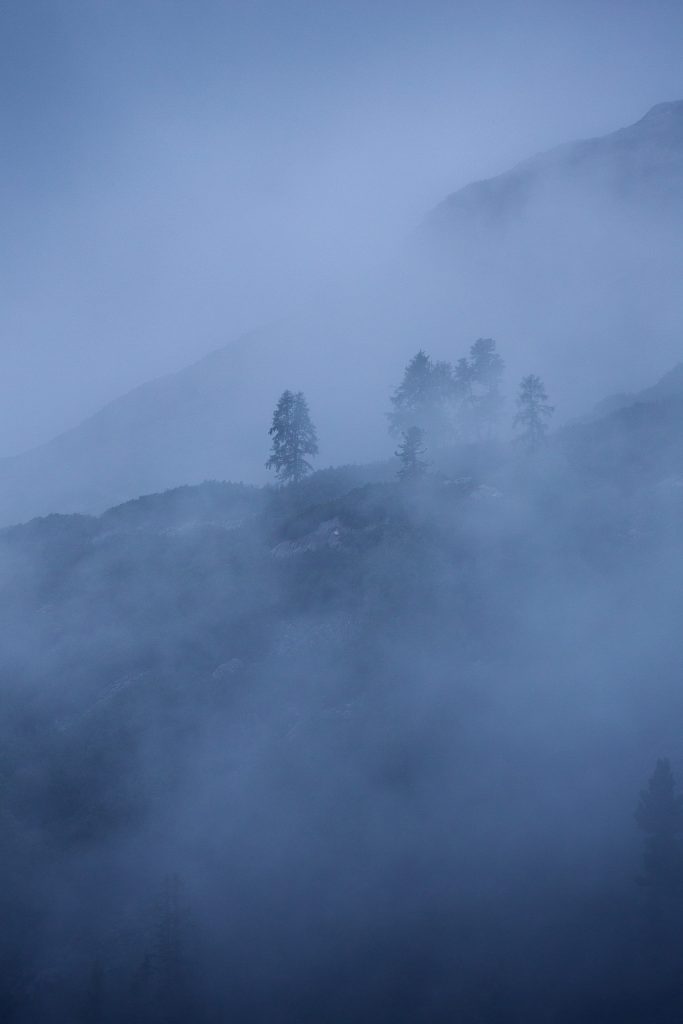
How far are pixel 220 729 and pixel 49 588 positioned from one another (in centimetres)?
2085

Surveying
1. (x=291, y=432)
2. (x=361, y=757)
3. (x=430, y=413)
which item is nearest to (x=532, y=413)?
(x=430, y=413)

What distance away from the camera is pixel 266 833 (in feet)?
86.0

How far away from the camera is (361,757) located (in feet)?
93.8

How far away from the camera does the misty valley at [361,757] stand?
66.7 ft

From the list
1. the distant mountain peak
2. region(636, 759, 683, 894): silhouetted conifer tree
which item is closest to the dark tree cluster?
region(636, 759, 683, 894): silhouetted conifer tree

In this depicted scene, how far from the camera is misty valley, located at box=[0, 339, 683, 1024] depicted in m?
20.3

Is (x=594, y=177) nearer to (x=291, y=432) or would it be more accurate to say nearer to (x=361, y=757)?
(x=291, y=432)

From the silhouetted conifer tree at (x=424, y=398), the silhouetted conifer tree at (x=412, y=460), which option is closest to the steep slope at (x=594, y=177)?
the silhouetted conifer tree at (x=424, y=398)

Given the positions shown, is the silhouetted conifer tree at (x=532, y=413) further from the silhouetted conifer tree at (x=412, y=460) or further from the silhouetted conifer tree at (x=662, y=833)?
the silhouetted conifer tree at (x=662, y=833)

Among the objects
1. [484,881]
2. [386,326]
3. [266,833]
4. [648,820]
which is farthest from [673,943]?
[386,326]

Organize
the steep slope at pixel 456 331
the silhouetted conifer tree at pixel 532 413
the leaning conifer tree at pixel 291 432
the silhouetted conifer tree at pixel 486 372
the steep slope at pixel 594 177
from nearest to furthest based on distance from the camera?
the silhouetted conifer tree at pixel 532 413, the leaning conifer tree at pixel 291 432, the silhouetted conifer tree at pixel 486 372, the steep slope at pixel 456 331, the steep slope at pixel 594 177

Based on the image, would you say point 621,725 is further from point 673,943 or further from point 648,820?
point 673,943

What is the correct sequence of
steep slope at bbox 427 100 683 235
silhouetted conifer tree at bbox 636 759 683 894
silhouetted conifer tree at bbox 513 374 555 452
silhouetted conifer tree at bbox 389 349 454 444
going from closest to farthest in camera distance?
silhouetted conifer tree at bbox 636 759 683 894 < silhouetted conifer tree at bbox 513 374 555 452 < silhouetted conifer tree at bbox 389 349 454 444 < steep slope at bbox 427 100 683 235

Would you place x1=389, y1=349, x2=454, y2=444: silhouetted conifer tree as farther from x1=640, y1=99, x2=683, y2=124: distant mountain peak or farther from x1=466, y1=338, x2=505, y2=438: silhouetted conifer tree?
x1=640, y1=99, x2=683, y2=124: distant mountain peak
